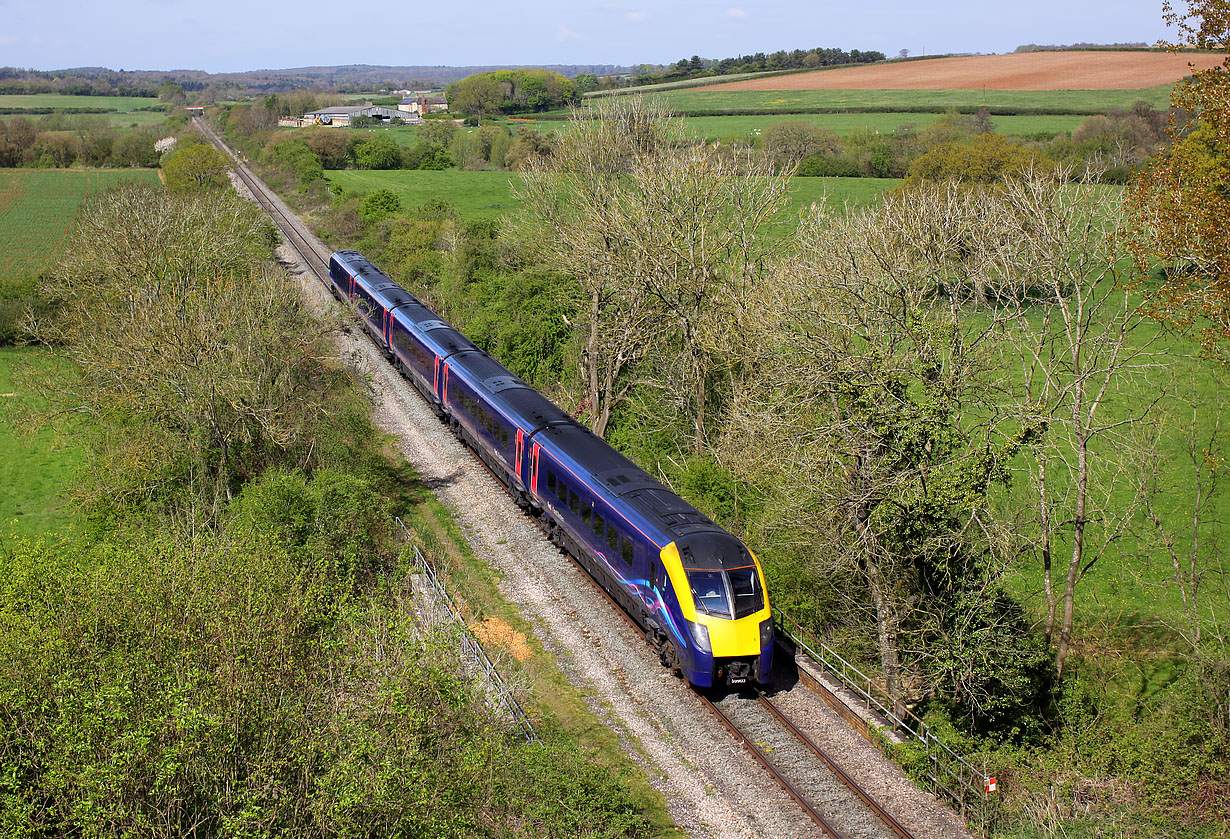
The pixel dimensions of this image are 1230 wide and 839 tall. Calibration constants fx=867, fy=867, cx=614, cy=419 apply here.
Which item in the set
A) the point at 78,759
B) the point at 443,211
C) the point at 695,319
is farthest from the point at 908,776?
the point at 443,211

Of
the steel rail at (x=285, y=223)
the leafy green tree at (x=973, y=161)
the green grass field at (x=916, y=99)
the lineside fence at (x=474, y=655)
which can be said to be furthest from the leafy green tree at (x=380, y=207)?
the lineside fence at (x=474, y=655)

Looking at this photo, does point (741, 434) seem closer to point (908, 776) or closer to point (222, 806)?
point (908, 776)

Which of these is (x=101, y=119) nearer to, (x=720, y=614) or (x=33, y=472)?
(x=33, y=472)

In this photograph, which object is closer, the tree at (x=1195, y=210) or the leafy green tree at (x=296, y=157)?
the tree at (x=1195, y=210)

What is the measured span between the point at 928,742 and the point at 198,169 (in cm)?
7394

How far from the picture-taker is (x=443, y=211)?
58.4 m

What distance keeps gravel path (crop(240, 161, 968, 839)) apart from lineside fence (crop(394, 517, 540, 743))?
1.67 m

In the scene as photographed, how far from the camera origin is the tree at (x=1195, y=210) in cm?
1516

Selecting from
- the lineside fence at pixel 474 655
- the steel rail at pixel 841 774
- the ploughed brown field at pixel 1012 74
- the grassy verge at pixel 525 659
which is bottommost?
the steel rail at pixel 841 774

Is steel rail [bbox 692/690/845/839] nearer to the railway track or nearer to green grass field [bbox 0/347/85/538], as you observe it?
the railway track

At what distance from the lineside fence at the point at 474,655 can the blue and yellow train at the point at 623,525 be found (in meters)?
3.49

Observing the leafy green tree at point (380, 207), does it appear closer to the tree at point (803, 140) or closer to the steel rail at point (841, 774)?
the tree at point (803, 140)

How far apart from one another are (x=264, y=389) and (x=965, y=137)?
60306 millimetres

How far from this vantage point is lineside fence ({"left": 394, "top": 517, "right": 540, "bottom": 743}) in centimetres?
1652
